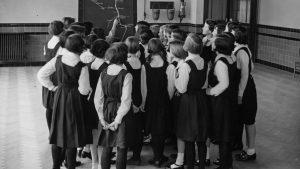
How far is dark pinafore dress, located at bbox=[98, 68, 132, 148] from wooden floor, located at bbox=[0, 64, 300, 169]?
1.04 meters

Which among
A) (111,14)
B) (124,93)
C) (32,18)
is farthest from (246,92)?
(32,18)

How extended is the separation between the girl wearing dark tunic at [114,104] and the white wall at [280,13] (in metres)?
8.07

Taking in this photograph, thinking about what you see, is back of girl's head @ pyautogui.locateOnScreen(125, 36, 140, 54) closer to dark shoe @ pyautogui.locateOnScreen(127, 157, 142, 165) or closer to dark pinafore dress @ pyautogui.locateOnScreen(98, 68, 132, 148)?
dark pinafore dress @ pyautogui.locateOnScreen(98, 68, 132, 148)

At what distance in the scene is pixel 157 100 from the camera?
5.45 meters

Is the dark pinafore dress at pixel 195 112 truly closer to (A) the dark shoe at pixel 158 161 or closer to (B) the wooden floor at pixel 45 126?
(A) the dark shoe at pixel 158 161

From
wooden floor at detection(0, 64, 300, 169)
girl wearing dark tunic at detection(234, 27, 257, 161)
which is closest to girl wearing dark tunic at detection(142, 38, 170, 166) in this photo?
wooden floor at detection(0, 64, 300, 169)

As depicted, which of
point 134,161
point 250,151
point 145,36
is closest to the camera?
point 134,161

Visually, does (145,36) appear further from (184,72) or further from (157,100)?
(184,72)

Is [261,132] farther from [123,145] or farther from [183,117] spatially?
[123,145]

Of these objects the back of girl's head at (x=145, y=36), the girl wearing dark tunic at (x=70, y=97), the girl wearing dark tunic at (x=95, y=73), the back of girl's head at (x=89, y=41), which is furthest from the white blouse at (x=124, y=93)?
the back of girl's head at (x=145, y=36)

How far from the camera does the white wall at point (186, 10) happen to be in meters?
13.1

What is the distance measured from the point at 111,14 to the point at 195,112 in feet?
26.8

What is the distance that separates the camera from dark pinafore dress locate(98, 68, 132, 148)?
4590mm

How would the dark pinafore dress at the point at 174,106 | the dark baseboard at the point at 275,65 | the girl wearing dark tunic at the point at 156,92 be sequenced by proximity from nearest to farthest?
the dark pinafore dress at the point at 174,106, the girl wearing dark tunic at the point at 156,92, the dark baseboard at the point at 275,65
